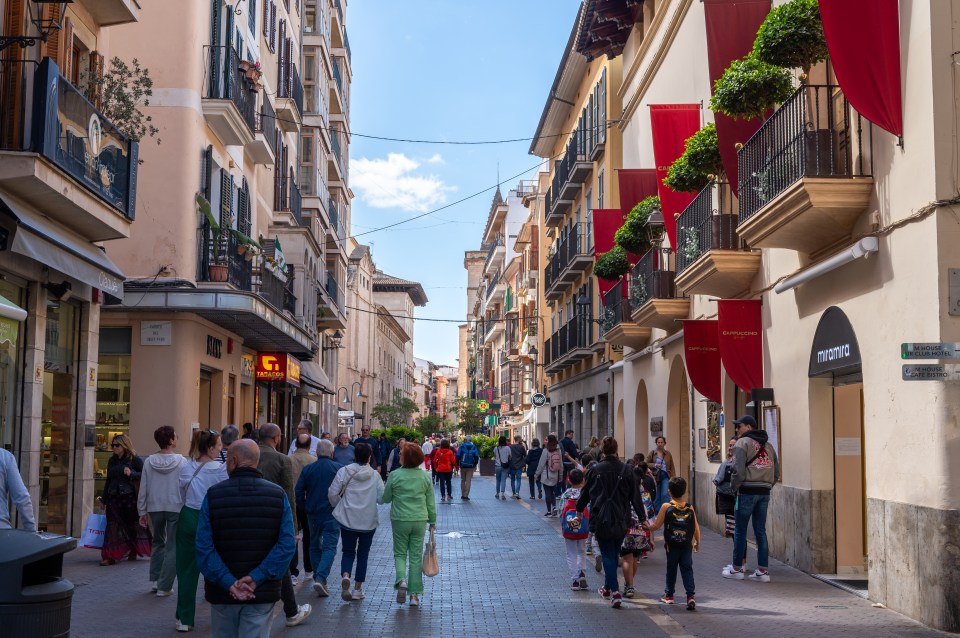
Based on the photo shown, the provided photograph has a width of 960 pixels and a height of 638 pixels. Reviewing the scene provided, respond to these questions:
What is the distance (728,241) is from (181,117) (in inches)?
410

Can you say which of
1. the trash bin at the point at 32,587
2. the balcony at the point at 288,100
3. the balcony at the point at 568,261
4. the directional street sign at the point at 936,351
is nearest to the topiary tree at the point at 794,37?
the directional street sign at the point at 936,351

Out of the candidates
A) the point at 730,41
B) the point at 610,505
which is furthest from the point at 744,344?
the point at 610,505

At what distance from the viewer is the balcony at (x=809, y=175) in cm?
1215

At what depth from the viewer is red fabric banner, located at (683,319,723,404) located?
19.6 m

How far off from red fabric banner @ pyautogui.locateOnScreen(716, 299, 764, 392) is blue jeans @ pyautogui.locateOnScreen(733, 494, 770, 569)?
3776mm

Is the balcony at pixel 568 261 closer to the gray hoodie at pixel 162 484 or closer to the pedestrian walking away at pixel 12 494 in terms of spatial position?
the gray hoodie at pixel 162 484

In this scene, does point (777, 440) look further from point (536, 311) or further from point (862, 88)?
point (536, 311)

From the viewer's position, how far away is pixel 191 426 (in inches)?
863

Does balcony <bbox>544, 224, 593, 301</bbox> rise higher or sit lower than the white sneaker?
higher

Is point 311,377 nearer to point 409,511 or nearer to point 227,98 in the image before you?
point 227,98

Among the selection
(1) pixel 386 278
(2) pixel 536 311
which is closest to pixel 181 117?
(2) pixel 536 311

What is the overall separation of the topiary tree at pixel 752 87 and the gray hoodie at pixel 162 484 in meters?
7.86

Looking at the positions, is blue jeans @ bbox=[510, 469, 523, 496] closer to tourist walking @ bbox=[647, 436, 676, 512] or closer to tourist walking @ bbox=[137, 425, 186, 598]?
tourist walking @ bbox=[647, 436, 676, 512]

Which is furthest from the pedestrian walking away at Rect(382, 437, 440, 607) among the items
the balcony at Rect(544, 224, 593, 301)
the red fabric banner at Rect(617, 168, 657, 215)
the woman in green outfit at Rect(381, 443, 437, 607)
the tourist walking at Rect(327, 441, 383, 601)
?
the balcony at Rect(544, 224, 593, 301)
